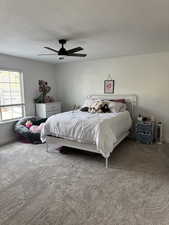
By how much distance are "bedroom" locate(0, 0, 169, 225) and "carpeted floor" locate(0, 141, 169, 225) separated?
1 cm

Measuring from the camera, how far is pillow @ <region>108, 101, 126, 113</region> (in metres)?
4.00

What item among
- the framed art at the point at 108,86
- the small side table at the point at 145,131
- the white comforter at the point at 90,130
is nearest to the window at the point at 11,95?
the white comforter at the point at 90,130

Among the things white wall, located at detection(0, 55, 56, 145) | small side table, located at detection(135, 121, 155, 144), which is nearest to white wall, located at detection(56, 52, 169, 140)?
small side table, located at detection(135, 121, 155, 144)

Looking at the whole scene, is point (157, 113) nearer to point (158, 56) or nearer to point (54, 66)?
point (158, 56)

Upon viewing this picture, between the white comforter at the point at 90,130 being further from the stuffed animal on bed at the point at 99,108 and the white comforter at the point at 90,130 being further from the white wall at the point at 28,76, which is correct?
the white wall at the point at 28,76

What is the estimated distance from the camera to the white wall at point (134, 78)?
4.05 m

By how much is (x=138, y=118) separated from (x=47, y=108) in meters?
2.80

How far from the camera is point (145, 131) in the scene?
4.01 metres

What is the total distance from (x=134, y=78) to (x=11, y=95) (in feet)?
11.7

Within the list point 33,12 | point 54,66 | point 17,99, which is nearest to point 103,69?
point 54,66

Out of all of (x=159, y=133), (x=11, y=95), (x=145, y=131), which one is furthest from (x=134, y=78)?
(x=11, y=95)

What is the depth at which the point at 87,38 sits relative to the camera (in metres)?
2.86

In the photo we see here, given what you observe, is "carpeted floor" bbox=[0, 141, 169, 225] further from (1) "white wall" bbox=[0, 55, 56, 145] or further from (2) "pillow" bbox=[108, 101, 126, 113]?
(2) "pillow" bbox=[108, 101, 126, 113]

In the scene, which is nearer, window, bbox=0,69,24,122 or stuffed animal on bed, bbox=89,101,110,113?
stuffed animal on bed, bbox=89,101,110,113
